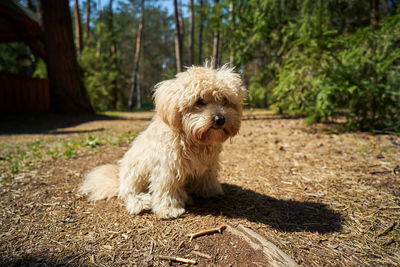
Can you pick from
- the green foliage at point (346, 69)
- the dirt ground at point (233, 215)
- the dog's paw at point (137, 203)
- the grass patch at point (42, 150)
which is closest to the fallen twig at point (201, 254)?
the dirt ground at point (233, 215)

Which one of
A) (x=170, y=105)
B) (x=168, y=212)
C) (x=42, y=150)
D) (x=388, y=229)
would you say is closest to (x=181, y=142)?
(x=170, y=105)

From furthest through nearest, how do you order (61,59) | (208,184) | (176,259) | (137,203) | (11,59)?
(11,59) < (61,59) < (208,184) < (137,203) < (176,259)

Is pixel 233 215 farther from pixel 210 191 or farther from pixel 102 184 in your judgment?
pixel 102 184

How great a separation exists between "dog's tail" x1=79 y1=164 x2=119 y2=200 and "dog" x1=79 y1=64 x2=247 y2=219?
1 cm

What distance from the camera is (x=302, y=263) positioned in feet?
6.44

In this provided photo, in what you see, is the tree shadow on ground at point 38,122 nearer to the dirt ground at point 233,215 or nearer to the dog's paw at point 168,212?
the dirt ground at point 233,215

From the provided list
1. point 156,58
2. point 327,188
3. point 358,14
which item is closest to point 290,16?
point 358,14

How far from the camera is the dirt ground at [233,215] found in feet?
6.77

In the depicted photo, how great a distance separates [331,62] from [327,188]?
4.78m

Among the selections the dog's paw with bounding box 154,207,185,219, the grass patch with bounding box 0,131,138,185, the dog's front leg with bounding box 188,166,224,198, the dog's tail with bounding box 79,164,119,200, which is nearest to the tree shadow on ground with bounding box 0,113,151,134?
the grass patch with bounding box 0,131,138,185

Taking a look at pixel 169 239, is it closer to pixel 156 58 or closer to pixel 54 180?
pixel 54 180

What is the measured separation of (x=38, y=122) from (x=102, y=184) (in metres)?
8.68

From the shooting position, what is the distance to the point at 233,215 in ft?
8.91

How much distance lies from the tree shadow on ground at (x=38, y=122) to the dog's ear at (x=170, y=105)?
641cm
